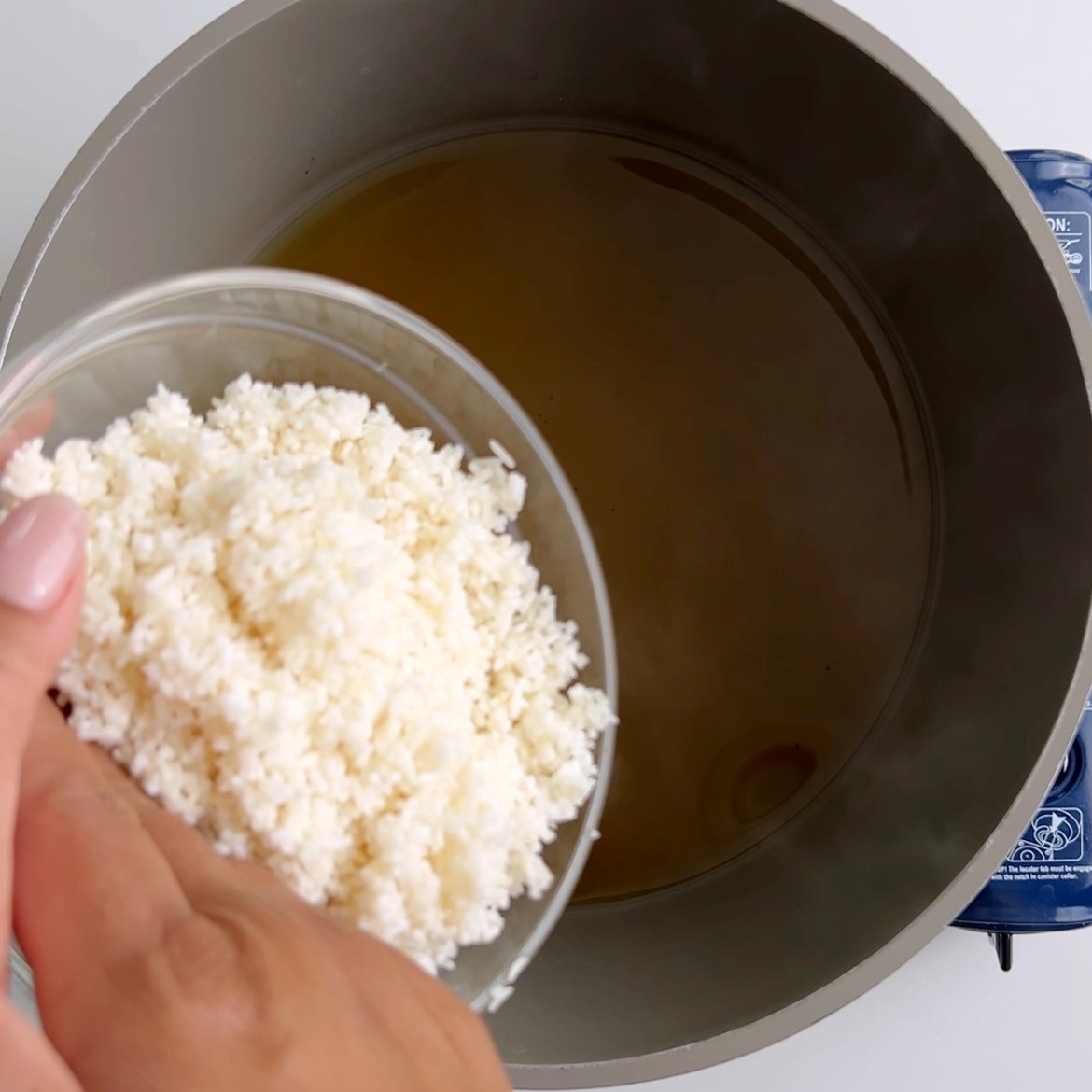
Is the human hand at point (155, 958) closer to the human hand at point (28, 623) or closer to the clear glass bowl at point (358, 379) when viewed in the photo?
the human hand at point (28, 623)

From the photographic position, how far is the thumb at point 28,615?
428 millimetres

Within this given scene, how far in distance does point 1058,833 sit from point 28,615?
721 mm

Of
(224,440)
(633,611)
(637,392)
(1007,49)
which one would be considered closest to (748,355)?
(637,392)

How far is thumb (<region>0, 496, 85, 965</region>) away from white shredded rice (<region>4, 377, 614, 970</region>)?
1.9 inches

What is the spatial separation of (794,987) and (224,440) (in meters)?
0.51

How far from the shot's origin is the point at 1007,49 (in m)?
0.88

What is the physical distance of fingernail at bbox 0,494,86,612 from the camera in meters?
0.46

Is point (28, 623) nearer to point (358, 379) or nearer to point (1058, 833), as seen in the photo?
point (358, 379)

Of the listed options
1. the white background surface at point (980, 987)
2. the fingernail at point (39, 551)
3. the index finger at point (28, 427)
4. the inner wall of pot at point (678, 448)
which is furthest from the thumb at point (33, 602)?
the white background surface at point (980, 987)

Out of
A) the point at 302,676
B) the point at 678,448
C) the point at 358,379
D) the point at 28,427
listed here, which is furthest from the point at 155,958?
the point at 678,448

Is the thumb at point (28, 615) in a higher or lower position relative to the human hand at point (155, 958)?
higher

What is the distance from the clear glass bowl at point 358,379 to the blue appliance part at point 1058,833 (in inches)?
12.9

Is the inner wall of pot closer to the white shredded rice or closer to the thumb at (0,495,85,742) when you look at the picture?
the white shredded rice

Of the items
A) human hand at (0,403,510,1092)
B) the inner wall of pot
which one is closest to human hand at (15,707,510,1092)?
human hand at (0,403,510,1092)
